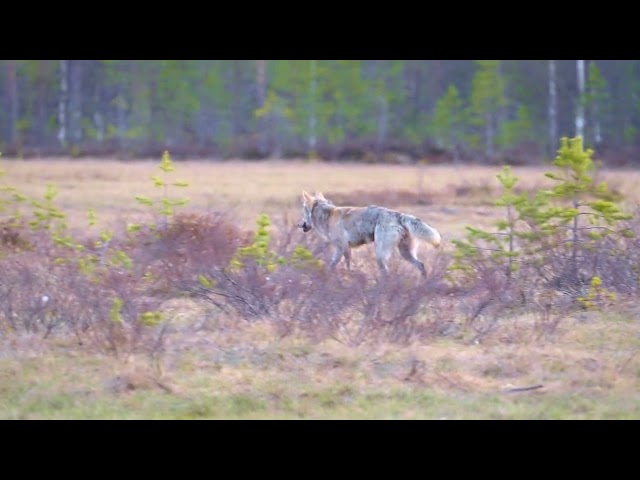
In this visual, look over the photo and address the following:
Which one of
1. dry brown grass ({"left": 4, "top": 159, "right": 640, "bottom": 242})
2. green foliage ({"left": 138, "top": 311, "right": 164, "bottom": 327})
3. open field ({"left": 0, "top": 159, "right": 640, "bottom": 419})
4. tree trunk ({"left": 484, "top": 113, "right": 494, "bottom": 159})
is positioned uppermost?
tree trunk ({"left": 484, "top": 113, "right": 494, "bottom": 159})

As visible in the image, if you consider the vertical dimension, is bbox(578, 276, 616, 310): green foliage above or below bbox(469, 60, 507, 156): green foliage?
below

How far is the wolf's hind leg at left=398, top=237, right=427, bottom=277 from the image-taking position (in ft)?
41.7

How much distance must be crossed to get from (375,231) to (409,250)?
0.56 metres

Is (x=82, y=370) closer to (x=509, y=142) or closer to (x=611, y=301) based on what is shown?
(x=611, y=301)

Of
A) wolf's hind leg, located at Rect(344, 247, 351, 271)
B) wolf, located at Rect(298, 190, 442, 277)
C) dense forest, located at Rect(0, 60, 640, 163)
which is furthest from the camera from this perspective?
dense forest, located at Rect(0, 60, 640, 163)

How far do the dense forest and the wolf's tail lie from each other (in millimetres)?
26234

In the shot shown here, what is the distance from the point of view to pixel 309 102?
4581cm

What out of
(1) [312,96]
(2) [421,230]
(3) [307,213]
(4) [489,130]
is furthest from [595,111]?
(2) [421,230]

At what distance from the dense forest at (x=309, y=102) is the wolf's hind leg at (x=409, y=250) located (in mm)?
26089

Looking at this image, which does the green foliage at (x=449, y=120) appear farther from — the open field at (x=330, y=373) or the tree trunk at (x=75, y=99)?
the open field at (x=330, y=373)

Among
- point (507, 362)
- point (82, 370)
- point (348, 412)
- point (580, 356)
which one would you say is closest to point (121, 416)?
point (82, 370)

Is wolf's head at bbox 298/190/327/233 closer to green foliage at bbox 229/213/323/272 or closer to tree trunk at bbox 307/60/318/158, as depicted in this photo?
green foliage at bbox 229/213/323/272

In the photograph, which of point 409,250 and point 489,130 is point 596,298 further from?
point 489,130

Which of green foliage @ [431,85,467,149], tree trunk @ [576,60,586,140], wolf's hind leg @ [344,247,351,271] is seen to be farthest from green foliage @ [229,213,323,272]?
green foliage @ [431,85,467,149]
